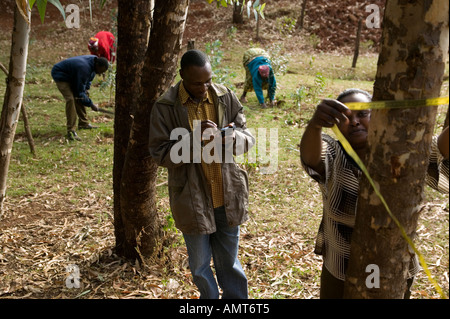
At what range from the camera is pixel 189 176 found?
8.81 feet

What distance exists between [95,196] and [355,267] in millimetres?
4316

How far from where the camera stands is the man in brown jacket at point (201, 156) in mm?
2623

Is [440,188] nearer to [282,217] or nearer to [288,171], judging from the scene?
Answer: [282,217]

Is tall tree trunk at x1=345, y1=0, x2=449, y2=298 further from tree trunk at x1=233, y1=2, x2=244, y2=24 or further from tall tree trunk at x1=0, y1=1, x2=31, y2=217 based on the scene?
tree trunk at x1=233, y1=2, x2=244, y2=24

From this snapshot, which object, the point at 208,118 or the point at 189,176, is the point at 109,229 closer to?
the point at 189,176

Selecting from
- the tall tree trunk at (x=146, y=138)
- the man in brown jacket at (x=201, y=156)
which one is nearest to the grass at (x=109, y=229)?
the tall tree trunk at (x=146, y=138)

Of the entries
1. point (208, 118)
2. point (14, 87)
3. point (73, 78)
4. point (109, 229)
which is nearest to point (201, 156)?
point (208, 118)

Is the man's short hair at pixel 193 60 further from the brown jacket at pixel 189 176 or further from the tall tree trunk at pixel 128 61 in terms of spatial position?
the tall tree trunk at pixel 128 61

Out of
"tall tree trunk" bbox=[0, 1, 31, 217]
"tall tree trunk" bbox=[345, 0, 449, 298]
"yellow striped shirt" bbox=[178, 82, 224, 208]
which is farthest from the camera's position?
"tall tree trunk" bbox=[0, 1, 31, 217]

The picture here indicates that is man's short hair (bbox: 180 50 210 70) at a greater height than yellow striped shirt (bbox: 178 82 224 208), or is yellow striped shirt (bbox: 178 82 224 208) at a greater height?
man's short hair (bbox: 180 50 210 70)

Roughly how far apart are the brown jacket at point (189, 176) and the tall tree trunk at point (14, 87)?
1.66 metres

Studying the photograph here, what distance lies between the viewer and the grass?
11.8ft

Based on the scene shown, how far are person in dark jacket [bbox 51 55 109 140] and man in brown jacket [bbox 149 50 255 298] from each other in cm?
497

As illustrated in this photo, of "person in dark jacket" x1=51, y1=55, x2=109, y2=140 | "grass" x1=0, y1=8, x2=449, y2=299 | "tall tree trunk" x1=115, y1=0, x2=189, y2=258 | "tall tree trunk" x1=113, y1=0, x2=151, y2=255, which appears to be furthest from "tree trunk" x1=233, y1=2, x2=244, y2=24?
"tall tree trunk" x1=115, y1=0, x2=189, y2=258
